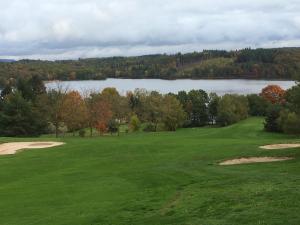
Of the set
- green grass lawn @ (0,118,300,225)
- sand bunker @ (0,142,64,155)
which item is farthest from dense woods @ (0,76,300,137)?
green grass lawn @ (0,118,300,225)

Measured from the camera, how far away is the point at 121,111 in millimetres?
88875

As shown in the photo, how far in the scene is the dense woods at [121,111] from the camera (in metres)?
74.3

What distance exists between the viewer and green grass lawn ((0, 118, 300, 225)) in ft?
52.5

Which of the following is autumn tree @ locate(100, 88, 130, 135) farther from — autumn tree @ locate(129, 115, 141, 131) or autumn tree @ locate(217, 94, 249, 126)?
autumn tree @ locate(217, 94, 249, 126)

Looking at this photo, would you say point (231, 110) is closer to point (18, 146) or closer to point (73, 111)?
point (73, 111)

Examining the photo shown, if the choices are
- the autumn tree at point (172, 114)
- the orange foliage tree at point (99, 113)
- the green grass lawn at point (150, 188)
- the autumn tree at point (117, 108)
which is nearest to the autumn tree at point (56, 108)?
the orange foliage tree at point (99, 113)

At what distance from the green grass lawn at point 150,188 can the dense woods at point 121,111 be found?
2654 cm

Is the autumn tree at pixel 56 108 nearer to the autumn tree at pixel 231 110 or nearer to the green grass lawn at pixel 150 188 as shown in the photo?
the autumn tree at pixel 231 110

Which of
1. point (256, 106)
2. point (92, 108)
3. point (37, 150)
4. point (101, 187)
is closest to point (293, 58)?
point (256, 106)

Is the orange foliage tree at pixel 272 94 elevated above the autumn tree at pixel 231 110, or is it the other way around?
the orange foliage tree at pixel 272 94

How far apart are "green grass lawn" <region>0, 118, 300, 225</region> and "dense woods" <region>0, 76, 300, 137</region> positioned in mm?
26544

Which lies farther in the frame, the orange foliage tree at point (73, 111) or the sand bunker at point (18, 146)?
the orange foliage tree at point (73, 111)

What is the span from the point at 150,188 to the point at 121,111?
2639 inches

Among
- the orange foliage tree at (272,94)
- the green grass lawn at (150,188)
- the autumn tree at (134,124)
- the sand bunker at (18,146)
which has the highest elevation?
the orange foliage tree at (272,94)
